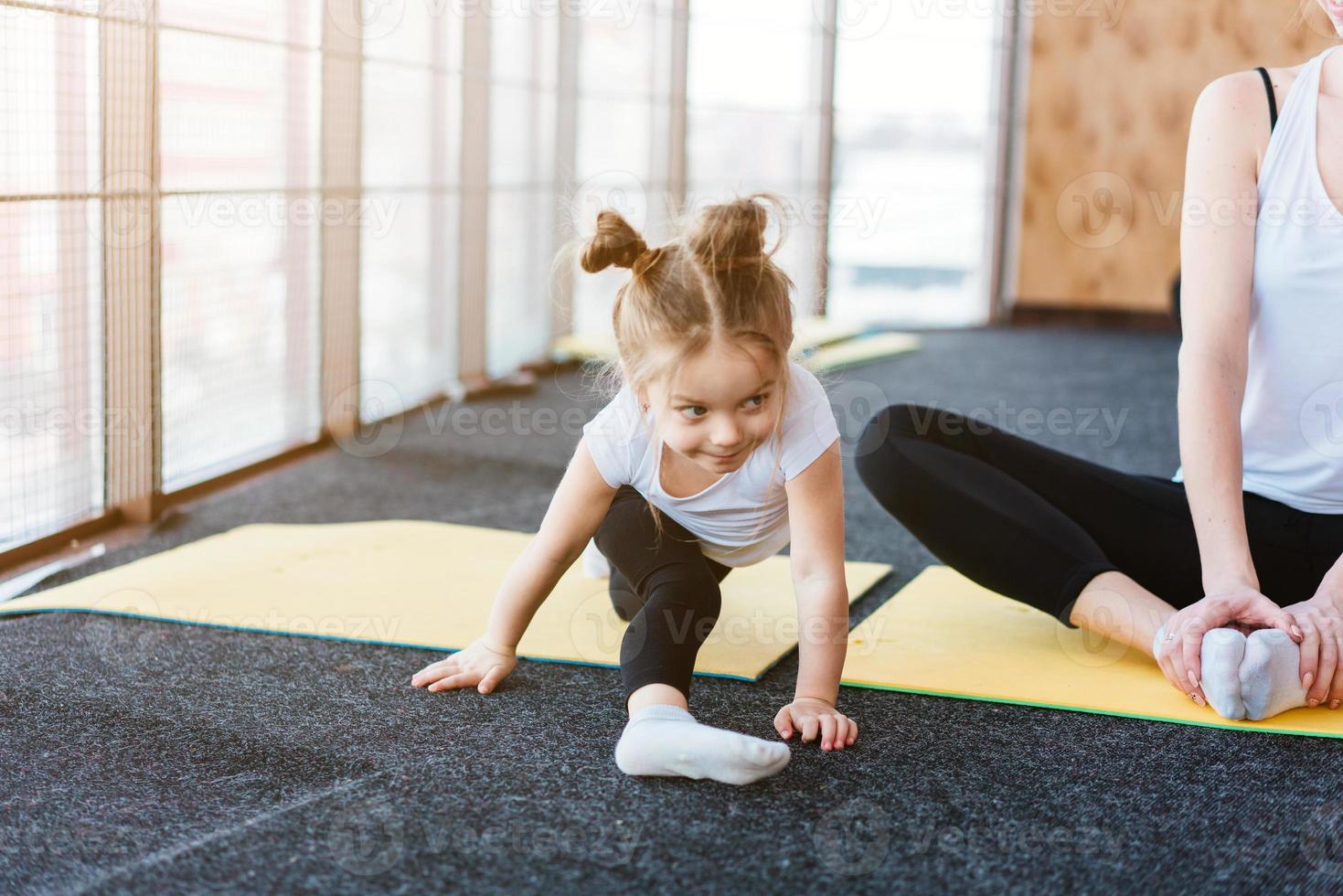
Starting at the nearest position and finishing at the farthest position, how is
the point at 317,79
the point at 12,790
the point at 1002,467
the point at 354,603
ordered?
the point at 12,790, the point at 1002,467, the point at 354,603, the point at 317,79

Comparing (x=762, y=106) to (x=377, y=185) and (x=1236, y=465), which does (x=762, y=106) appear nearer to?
(x=377, y=185)

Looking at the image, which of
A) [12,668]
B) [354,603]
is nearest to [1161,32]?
[354,603]

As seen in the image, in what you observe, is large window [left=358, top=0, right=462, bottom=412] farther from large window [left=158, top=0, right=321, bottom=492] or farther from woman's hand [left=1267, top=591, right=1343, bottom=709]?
woman's hand [left=1267, top=591, right=1343, bottom=709]

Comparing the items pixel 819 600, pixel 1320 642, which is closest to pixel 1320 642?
pixel 1320 642

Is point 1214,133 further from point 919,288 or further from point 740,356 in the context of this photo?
point 919,288

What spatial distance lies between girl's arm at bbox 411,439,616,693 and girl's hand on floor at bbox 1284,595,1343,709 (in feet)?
2.09

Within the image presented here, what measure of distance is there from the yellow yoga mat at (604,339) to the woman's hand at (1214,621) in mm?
1936

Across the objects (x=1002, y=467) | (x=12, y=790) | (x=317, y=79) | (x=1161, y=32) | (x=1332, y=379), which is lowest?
(x=12, y=790)

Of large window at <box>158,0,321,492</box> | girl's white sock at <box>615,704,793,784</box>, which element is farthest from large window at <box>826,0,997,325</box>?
girl's white sock at <box>615,704,793,784</box>

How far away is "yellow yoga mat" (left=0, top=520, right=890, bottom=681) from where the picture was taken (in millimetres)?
1495

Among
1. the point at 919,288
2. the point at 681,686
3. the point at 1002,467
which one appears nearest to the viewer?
the point at 681,686

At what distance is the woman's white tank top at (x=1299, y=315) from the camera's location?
1.30 metres

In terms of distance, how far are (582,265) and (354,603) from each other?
586mm

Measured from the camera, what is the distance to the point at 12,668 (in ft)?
4.59
